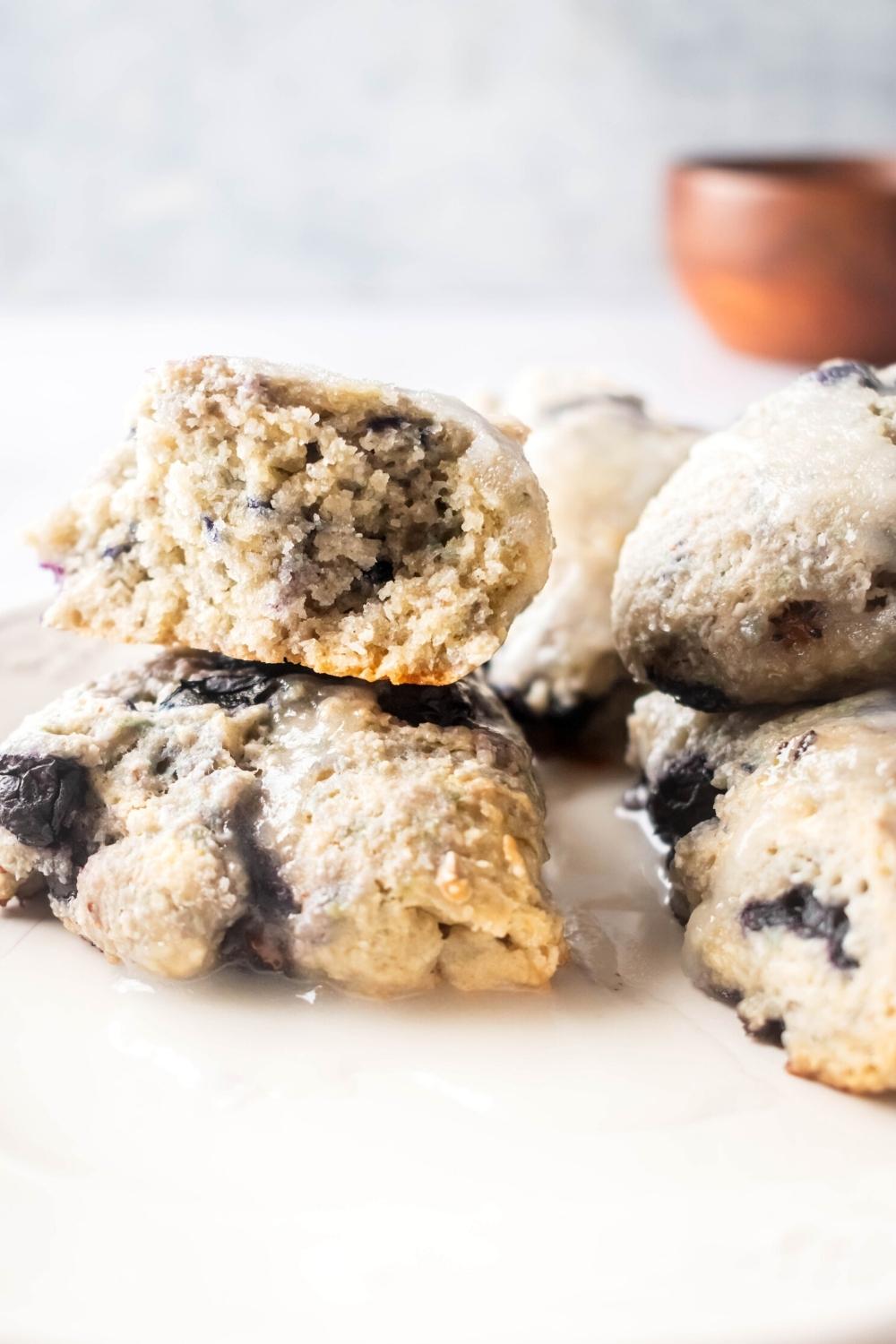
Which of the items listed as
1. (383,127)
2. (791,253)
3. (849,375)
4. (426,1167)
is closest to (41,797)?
(426,1167)

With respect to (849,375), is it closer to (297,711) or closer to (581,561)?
(581,561)

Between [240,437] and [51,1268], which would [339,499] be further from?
[51,1268]

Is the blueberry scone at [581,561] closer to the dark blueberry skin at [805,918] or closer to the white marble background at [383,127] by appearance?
the dark blueberry skin at [805,918]

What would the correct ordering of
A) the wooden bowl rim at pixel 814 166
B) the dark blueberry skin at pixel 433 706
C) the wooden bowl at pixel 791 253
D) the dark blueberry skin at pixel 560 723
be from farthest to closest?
the wooden bowl rim at pixel 814 166 < the wooden bowl at pixel 791 253 < the dark blueberry skin at pixel 560 723 < the dark blueberry skin at pixel 433 706

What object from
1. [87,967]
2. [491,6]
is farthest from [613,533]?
[491,6]

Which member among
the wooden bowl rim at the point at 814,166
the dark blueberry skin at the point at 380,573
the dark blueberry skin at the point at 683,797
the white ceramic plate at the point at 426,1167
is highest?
the wooden bowl rim at the point at 814,166

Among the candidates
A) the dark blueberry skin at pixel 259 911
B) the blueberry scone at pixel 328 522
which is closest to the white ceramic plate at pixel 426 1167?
the dark blueberry skin at pixel 259 911
